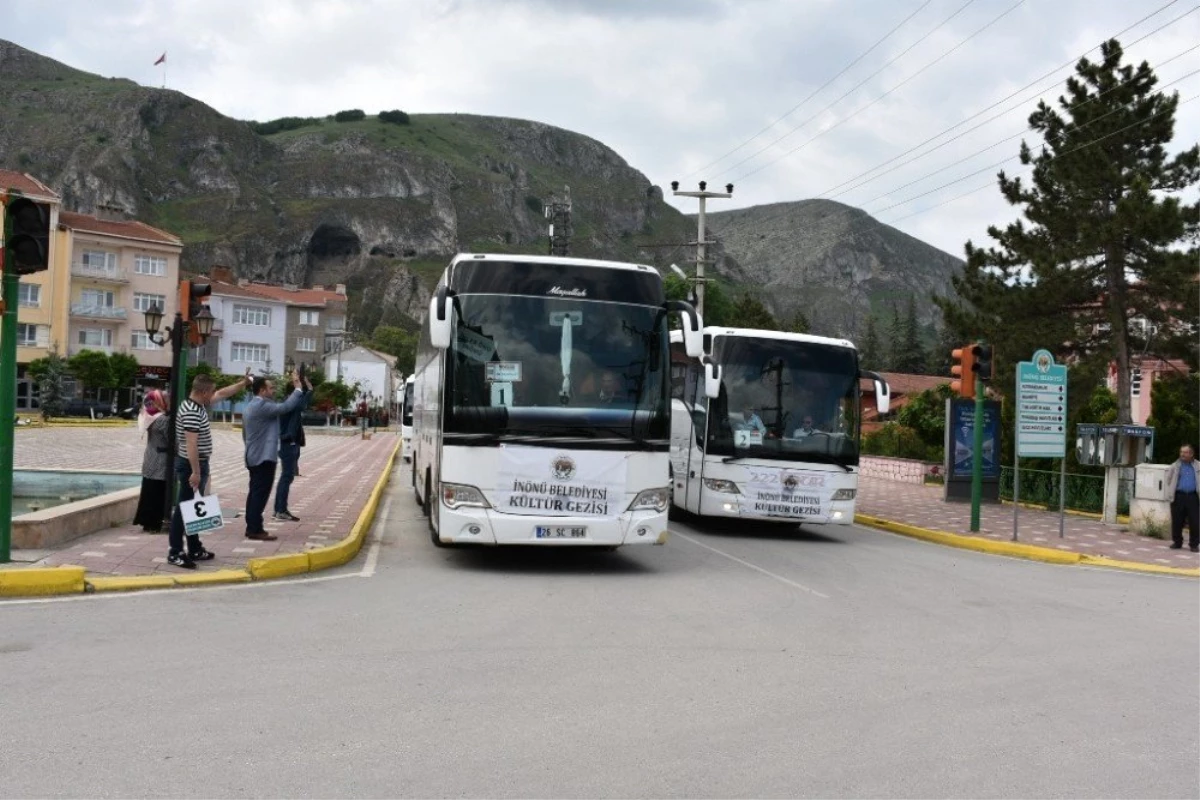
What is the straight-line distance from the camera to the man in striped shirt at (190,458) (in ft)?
34.1

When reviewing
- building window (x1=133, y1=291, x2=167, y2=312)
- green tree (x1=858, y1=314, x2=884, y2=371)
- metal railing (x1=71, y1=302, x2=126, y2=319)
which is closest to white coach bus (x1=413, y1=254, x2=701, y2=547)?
metal railing (x1=71, y1=302, x2=126, y2=319)

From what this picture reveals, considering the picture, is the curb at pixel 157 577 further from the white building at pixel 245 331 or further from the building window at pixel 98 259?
the white building at pixel 245 331

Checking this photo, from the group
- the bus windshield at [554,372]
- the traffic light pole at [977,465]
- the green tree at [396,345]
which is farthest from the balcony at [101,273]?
the bus windshield at [554,372]

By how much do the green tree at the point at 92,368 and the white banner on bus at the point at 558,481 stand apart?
62982 millimetres

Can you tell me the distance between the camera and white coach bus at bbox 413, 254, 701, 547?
1138 cm

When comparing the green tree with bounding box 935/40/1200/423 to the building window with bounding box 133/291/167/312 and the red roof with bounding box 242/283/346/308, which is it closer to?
the building window with bounding box 133/291/167/312

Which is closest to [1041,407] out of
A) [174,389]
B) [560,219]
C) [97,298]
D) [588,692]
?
[174,389]

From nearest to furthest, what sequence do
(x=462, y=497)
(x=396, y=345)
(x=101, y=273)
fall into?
(x=462, y=497) → (x=101, y=273) → (x=396, y=345)

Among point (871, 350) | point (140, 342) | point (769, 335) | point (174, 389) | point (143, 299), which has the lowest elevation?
point (174, 389)

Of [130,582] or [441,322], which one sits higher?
[441,322]

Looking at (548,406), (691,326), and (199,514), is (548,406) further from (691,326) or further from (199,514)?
(199,514)

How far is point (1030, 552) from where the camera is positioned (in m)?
16.4

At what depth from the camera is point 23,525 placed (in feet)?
35.8

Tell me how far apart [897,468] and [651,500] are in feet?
94.4
